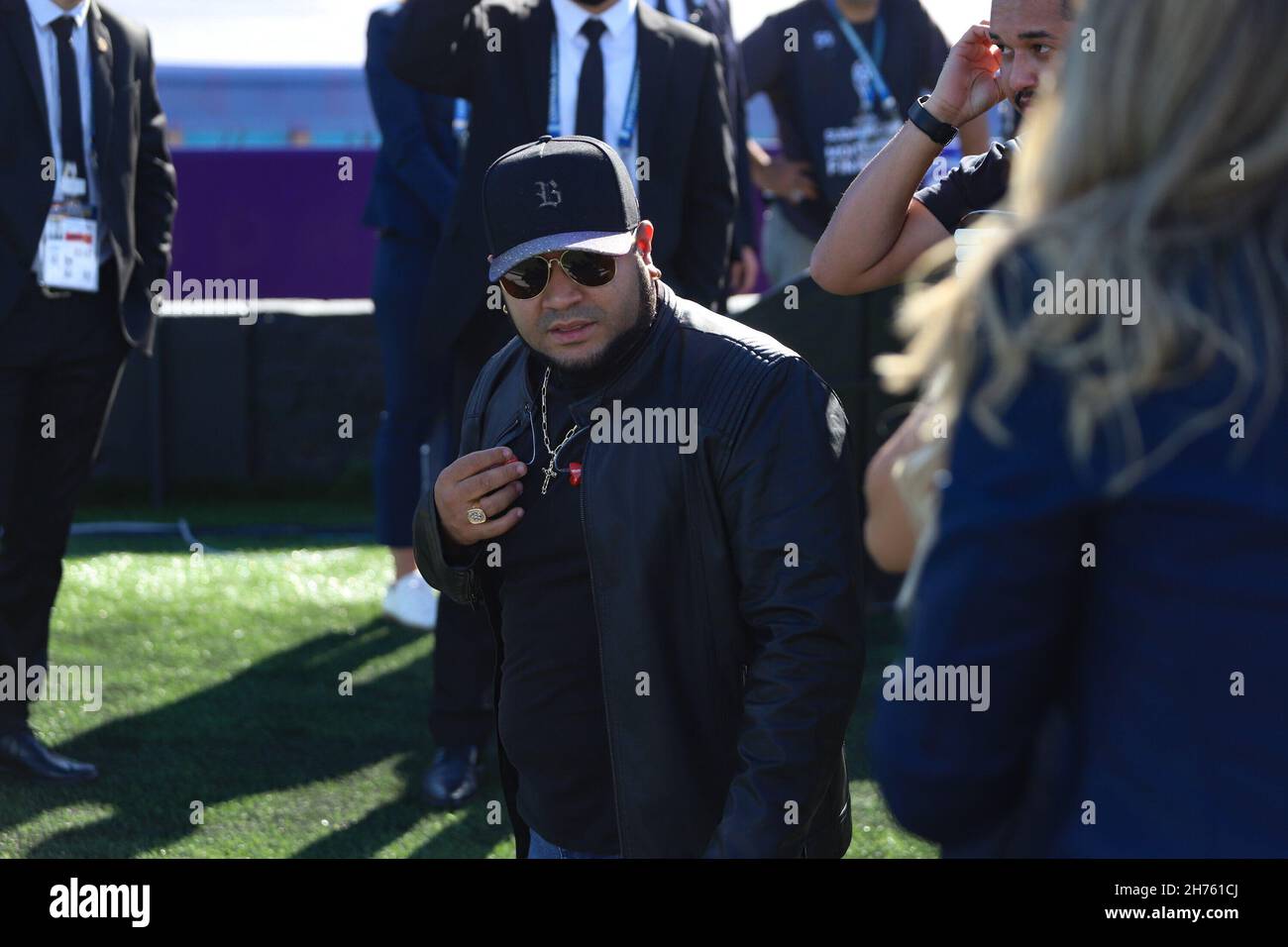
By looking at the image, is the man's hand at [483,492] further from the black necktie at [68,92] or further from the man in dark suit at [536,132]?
the black necktie at [68,92]

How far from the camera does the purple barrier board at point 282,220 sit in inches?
425

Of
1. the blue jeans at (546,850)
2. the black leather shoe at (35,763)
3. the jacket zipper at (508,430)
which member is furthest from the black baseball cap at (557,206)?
the black leather shoe at (35,763)

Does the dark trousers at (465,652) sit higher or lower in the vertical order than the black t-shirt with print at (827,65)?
lower

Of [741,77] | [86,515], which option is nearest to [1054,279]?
[741,77]

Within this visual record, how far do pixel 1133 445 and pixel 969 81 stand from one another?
1.92 m

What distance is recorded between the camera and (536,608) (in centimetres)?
289

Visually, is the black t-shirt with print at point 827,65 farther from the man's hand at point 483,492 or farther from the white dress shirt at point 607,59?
the man's hand at point 483,492

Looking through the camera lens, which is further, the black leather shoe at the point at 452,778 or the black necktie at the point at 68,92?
the black necktie at the point at 68,92

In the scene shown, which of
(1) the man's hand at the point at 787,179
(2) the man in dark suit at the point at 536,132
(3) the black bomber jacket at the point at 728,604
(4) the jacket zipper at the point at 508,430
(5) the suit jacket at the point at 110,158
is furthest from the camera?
(1) the man's hand at the point at 787,179

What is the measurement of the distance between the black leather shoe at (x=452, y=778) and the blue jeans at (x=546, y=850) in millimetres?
1471

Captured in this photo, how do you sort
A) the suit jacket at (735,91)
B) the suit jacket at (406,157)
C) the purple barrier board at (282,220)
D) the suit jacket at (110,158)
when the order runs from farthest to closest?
the purple barrier board at (282,220)
the suit jacket at (406,157)
the suit jacket at (735,91)
the suit jacket at (110,158)

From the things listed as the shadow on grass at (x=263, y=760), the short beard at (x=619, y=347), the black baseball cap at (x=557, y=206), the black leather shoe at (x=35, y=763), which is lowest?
the shadow on grass at (x=263, y=760)

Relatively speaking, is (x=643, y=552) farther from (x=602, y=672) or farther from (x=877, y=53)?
(x=877, y=53)

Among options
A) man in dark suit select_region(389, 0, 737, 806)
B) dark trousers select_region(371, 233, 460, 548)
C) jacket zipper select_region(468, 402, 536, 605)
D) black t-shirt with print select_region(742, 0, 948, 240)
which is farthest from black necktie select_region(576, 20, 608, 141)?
black t-shirt with print select_region(742, 0, 948, 240)
